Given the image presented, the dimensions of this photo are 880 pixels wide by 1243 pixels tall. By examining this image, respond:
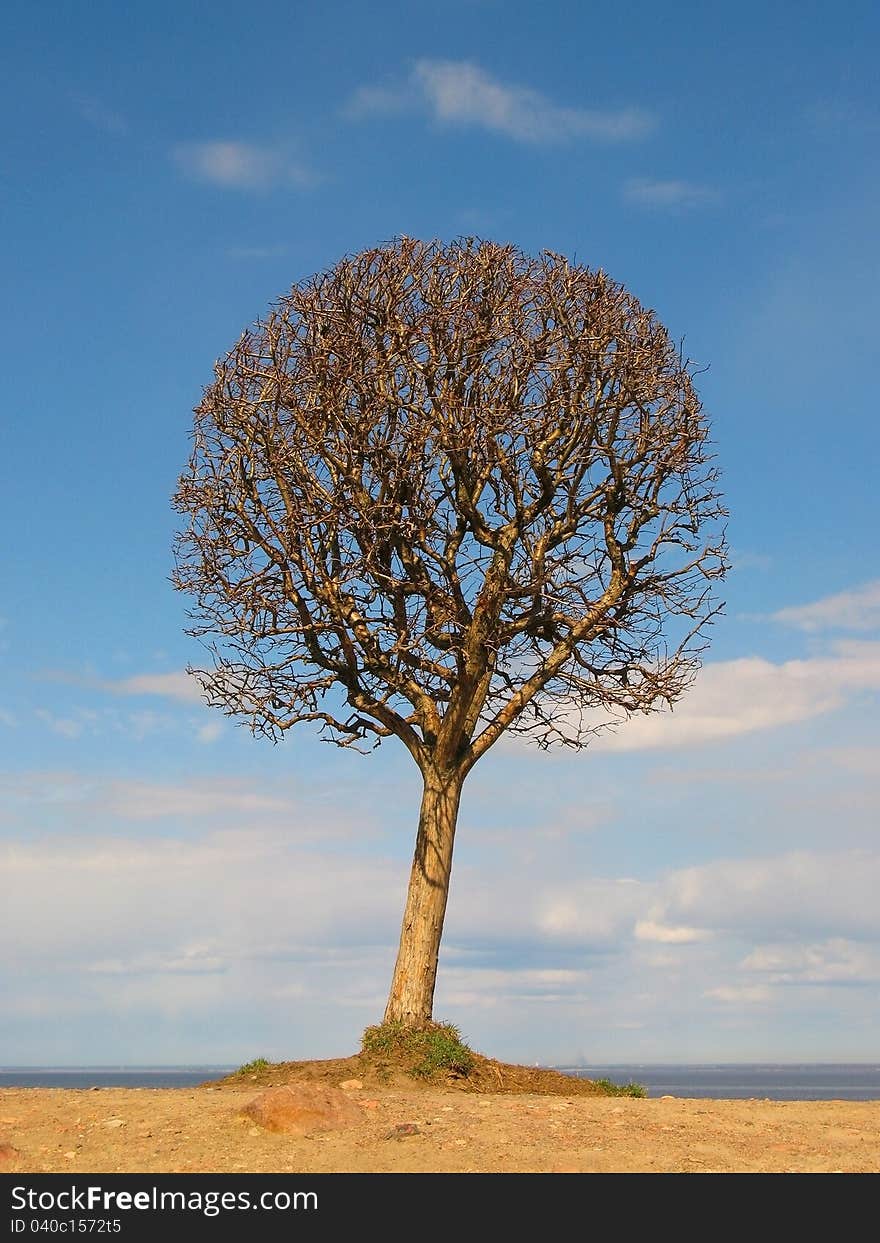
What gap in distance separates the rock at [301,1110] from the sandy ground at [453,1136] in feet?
0.56

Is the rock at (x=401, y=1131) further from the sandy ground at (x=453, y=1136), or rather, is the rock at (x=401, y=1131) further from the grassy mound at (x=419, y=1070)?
the grassy mound at (x=419, y=1070)

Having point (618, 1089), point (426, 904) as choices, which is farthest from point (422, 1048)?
point (618, 1089)

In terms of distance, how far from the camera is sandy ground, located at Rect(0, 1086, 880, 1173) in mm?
13469

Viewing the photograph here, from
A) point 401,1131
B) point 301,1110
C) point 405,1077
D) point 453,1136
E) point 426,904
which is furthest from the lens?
point 426,904

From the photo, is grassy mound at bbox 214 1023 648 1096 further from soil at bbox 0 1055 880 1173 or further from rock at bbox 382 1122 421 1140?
rock at bbox 382 1122 421 1140

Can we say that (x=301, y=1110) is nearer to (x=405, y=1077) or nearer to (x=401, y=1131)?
(x=401, y=1131)

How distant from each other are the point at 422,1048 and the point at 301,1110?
4049 millimetres

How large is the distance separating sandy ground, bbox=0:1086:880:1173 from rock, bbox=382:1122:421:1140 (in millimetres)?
63

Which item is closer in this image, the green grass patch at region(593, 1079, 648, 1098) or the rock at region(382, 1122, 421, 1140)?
the rock at region(382, 1122, 421, 1140)

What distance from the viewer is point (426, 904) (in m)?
20.0

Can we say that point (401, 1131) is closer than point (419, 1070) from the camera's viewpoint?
Yes

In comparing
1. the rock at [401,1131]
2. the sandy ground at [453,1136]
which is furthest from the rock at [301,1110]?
the rock at [401,1131]

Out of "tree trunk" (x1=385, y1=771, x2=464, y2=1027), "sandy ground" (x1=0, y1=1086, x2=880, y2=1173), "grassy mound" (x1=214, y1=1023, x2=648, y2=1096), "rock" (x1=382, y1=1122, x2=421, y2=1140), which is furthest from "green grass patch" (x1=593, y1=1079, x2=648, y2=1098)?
"rock" (x1=382, y1=1122, x2=421, y2=1140)
